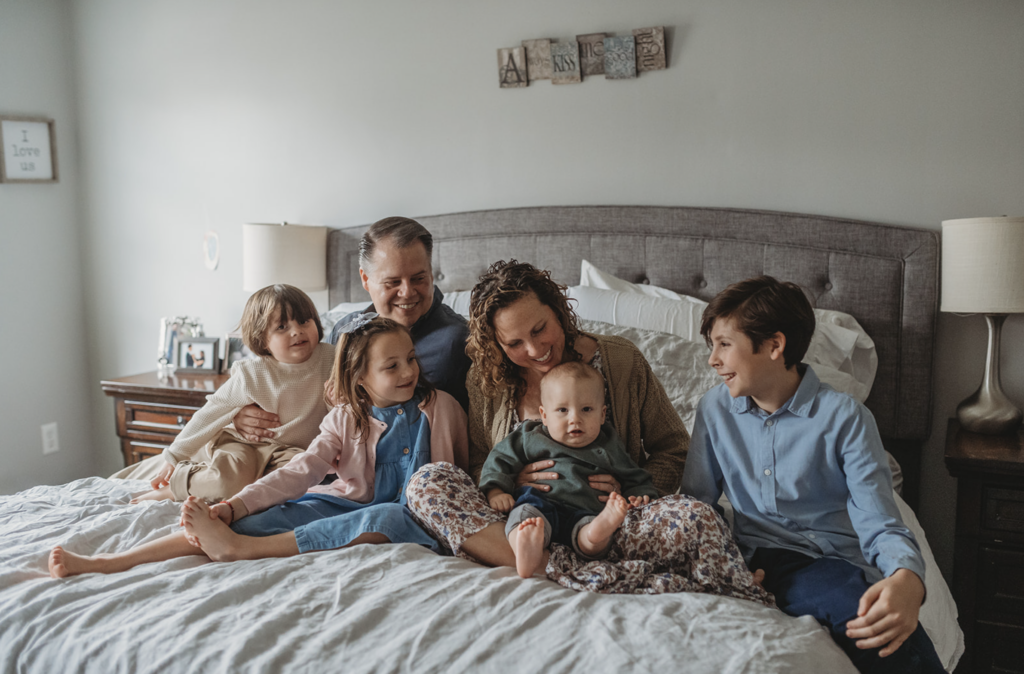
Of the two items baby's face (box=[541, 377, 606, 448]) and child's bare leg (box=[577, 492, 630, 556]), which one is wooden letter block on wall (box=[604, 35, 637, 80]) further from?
child's bare leg (box=[577, 492, 630, 556])

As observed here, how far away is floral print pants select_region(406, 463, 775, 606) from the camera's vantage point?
1.30 meters

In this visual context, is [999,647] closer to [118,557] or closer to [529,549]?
[529,549]

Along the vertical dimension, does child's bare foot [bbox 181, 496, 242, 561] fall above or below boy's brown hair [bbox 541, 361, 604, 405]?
below

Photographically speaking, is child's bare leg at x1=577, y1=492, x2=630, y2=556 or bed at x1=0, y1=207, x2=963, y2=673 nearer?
bed at x1=0, y1=207, x2=963, y2=673

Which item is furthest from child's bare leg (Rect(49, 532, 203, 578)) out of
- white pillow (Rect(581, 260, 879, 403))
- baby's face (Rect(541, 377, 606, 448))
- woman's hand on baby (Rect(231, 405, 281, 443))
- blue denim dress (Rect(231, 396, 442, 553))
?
white pillow (Rect(581, 260, 879, 403))

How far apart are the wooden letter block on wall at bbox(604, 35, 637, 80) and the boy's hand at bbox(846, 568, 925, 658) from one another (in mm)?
2044

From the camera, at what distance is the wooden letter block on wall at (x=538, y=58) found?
283cm

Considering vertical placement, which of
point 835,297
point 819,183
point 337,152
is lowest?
point 835,297

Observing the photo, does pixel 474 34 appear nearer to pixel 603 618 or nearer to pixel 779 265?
pixel 779 265

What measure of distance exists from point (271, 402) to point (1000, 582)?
2.00 meters

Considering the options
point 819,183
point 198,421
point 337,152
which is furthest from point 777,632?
point 337,152

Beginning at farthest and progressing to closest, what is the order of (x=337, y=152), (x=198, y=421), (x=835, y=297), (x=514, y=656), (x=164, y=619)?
(x=337, y=152) < (x=835, y=297) < (x=198, y=421) < (x=164, y=619) < (x=514, y=656)

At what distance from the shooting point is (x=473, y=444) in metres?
1.81

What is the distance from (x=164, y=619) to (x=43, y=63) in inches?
133
